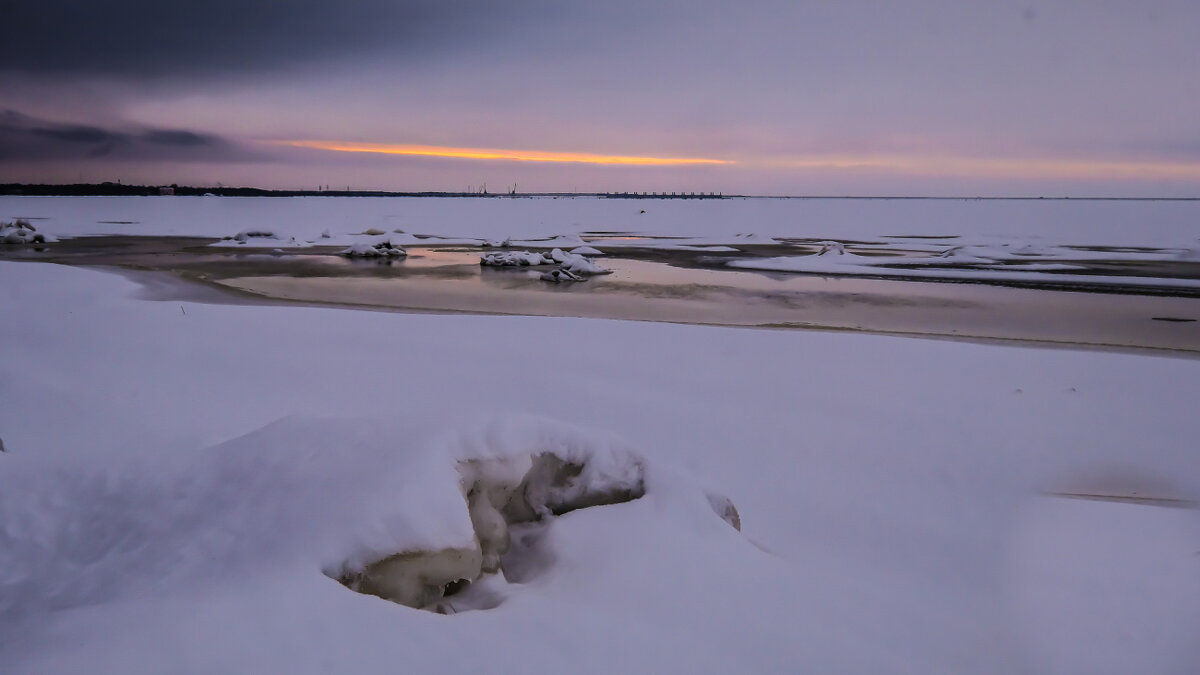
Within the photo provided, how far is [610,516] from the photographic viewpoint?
3441mm

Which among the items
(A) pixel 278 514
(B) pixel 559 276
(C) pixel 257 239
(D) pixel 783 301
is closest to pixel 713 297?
(D) pixel 783 301

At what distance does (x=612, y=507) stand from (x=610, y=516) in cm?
11


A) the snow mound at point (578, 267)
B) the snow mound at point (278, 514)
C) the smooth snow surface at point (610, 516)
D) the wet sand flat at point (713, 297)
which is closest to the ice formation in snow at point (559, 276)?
the snow mound at point (578, 267)

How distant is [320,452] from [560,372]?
397 cm

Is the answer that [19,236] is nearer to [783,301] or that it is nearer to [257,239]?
[257,239]

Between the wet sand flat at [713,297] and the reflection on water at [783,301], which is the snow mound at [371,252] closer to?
the wet sand flat at [713,297]

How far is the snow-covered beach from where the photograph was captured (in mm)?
2420

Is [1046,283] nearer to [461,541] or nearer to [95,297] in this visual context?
[461,541]

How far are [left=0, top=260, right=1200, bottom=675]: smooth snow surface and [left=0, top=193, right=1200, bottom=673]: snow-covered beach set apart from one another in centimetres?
1

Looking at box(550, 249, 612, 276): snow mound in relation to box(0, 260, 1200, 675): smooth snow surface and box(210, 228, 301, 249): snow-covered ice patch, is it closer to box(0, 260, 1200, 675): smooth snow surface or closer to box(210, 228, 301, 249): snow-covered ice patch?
box(0, 260, 1200, 675): smooth snow surface

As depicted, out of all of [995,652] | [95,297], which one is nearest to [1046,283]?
[995,652]

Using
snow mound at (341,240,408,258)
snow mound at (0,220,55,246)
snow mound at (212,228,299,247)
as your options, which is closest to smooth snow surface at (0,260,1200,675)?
snow mound at (341,240,408,258)

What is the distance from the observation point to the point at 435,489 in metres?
2.96

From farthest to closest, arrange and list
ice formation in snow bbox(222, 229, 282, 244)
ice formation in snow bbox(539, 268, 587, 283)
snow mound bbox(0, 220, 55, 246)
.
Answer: ice formation in snow bbox(222, 229, 282, 244) → snow mound bbox(0, 220, 55, 246) → ice formation in snow bbox(539, 268, 587, 283)
